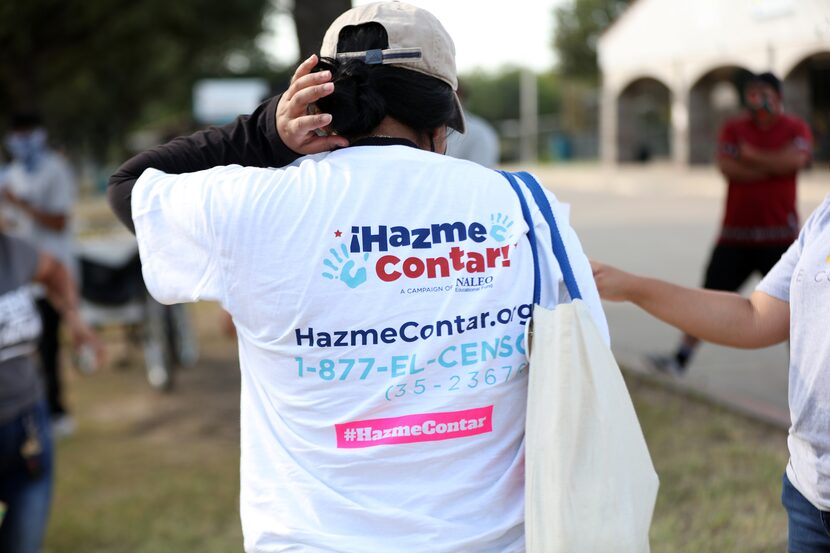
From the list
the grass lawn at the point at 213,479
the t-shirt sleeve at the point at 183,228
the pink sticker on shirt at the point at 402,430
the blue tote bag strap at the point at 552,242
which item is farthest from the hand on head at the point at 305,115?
the grass lawn at the point at 213,479

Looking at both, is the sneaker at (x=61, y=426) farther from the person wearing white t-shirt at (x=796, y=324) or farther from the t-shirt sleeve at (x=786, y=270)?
the t-shirt sleeve at (x=786, y=270)

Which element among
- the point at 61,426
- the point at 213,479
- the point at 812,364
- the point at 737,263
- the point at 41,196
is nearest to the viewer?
the point at 812,364

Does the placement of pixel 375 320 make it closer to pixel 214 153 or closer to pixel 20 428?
pixel 214 153

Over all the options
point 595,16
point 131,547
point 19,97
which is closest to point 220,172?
point 131,547

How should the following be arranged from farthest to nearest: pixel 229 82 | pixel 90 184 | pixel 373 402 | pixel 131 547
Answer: pixel 90 184 < pixel 229 82 < pixel 131 547 < pixel 373 402

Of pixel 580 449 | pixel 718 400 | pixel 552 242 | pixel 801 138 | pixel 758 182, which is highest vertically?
pixel 552 242

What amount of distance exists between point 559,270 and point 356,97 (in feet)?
1.53

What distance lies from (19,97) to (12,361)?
1409 centimetres

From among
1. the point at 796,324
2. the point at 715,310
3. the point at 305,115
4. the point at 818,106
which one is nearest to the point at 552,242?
the point at 305,115

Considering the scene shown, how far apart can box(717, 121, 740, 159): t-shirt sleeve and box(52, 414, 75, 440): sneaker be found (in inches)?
185

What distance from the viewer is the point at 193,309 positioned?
12602mm

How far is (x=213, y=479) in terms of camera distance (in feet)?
19.4

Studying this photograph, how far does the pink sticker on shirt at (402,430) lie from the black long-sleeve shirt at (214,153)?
0.52 metres

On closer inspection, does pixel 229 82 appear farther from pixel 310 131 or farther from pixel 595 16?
pixel 310 131
